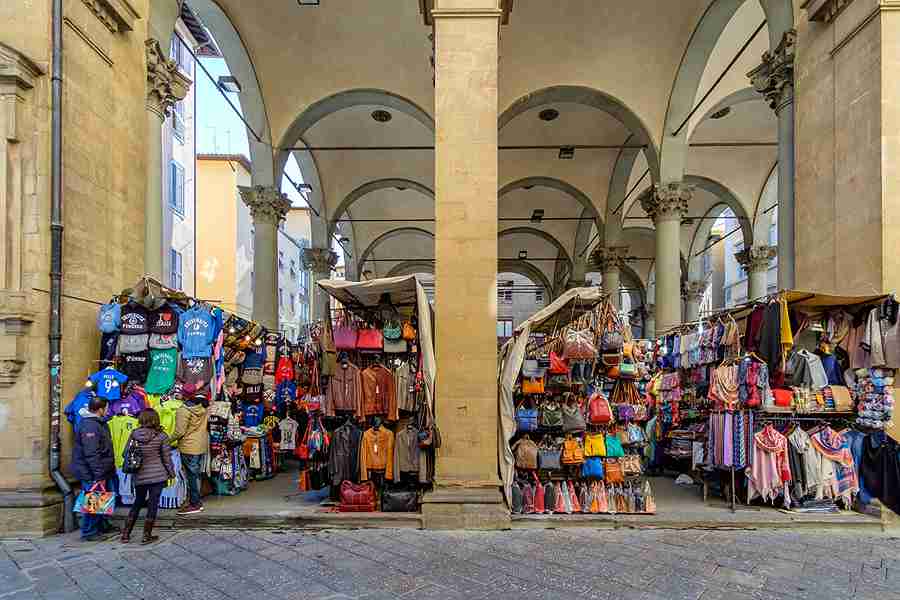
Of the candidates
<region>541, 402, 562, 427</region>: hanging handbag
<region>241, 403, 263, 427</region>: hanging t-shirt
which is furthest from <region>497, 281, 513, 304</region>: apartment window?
<region>541, 402, 562, 427</region>: hanging handbag

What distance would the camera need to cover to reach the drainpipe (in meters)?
6.07

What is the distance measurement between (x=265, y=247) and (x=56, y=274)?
7117 millimetres

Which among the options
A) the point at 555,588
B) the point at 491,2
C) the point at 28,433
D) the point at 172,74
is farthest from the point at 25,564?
the point at 491,2

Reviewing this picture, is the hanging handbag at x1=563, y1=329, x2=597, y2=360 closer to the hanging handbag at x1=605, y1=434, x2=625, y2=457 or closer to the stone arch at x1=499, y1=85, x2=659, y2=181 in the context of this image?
the hanging handbag at x1=605, y1=434, x2=625, y2=457

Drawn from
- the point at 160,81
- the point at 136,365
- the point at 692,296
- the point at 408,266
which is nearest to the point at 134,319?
the point at 136,365

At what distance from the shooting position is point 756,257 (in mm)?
17922

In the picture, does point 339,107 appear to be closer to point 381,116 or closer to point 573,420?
point 381,116

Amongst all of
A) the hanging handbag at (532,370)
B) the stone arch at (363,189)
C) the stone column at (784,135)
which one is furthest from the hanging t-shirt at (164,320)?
the stone arch at (363,189)

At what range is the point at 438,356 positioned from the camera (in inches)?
251

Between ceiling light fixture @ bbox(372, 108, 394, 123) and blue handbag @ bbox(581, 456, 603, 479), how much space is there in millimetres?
12036

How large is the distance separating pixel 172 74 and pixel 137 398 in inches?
189

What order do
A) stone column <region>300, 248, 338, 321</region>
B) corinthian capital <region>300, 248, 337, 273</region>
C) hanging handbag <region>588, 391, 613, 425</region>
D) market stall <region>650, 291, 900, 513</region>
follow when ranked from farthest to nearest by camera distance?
corinthian capital <region>300, 248, 337, 273</region> → stone column <region>300, 248, 338, 321</region> → hanging handbag <region>588, 391, 613, 425</region> → market stall <region>650, 291, 900, 513</region>

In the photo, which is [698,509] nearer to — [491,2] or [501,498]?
[501,498]

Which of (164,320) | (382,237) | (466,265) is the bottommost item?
(164,320)
